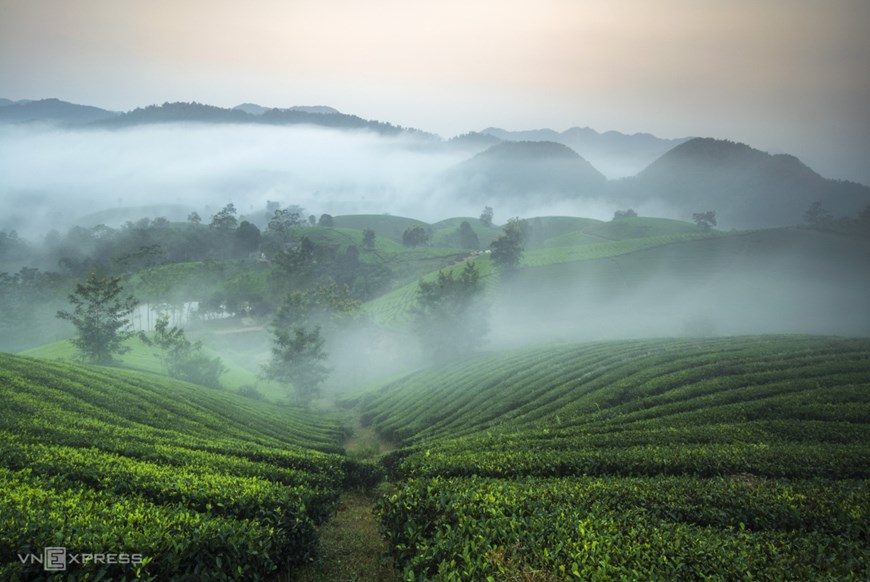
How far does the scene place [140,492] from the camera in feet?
45.1

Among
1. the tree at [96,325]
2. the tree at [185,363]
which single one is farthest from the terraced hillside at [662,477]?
the tree at [96,325]

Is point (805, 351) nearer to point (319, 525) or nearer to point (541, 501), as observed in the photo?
point (541, 501)

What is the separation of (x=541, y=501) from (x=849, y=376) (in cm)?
2750

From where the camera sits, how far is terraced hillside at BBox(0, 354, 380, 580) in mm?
9656

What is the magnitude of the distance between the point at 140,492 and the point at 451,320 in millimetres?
71230

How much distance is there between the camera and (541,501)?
45.6 feet

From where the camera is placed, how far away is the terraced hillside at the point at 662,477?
10289 millimetres

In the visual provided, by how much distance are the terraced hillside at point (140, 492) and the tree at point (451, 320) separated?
192 feet

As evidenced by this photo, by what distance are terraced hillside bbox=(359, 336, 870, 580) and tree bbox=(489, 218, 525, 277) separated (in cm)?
8289

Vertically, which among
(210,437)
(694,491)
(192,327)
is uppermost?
(694,491)

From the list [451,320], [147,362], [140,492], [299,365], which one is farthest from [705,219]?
[140,492]

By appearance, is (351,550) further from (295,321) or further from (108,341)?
(295,321)

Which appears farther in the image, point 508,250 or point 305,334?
point 508,250

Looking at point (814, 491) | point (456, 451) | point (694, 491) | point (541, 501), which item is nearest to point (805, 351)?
point (814, 491)
